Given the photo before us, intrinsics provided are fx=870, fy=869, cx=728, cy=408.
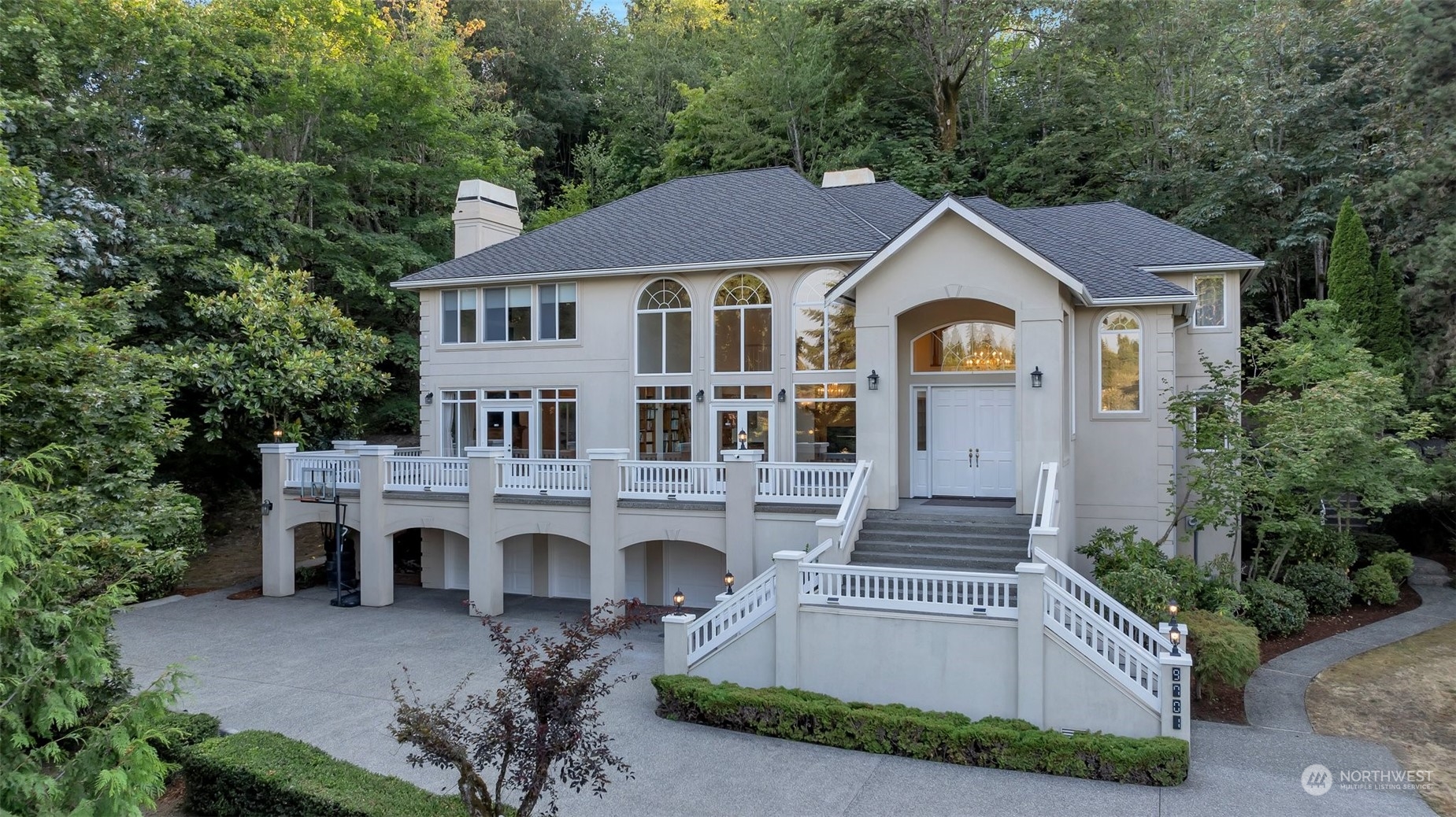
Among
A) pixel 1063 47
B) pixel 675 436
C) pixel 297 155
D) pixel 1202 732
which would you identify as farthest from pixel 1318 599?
pixel 297 155

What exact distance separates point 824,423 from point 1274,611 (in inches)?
353

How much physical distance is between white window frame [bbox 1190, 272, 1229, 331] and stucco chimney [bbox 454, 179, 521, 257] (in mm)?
17388

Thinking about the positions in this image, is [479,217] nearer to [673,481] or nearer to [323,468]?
[323,468]

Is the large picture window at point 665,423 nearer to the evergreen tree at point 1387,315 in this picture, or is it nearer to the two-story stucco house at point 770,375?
the two-story stucco house at point 770,375

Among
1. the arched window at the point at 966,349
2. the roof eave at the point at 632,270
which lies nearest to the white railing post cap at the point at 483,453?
→ the roof eave at the point at 632,270

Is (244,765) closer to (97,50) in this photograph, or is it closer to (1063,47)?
(97,50)

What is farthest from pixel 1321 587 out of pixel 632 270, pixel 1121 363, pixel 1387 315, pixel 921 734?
pixel 632 270

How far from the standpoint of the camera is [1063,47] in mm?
33406

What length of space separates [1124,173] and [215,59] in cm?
2870

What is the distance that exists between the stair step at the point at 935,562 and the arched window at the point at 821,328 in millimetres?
5695

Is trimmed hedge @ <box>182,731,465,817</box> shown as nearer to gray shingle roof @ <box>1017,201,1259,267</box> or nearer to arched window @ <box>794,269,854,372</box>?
arched window @ <box>794,269,854,372</box>

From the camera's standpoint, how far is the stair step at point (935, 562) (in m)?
12.8

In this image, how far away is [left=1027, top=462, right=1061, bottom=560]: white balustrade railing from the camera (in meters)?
12.2

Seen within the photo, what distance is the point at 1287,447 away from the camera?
15633mm
